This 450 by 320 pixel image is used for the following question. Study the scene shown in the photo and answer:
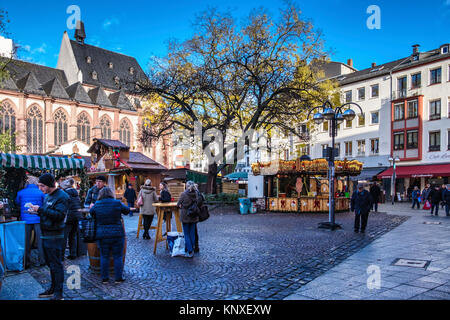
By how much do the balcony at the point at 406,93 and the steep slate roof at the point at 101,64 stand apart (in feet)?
133

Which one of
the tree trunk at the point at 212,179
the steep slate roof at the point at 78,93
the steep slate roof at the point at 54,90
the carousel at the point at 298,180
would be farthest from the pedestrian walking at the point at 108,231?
the steep slate roof at the point at 78,93

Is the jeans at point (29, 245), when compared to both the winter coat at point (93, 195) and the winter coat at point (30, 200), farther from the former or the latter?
the winter coat at point (93, 195)

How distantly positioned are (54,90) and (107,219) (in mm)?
54463

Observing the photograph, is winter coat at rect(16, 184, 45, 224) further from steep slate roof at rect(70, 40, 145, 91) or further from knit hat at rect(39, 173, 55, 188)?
steep slate roof at rect(70, 40, 145, 91)

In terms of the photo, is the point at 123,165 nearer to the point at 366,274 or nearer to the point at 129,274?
the point at 129,274

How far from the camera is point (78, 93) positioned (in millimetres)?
56062

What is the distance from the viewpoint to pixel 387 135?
37812mm

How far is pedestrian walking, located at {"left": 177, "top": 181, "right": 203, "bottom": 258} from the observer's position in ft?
26.2

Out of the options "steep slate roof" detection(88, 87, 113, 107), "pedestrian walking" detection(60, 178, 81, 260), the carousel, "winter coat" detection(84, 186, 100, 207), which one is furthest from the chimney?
A: "pedestrian walking" detection(60, 178, 81, 260)

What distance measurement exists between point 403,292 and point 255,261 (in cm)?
312

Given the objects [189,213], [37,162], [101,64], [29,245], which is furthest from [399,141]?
[101,64]

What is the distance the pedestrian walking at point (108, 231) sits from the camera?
5.84 m

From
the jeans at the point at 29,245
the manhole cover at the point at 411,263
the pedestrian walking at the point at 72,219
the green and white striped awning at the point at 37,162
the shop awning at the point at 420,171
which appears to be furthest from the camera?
the shop awning at the point at 420,171

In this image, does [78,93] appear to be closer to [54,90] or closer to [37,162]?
[54,90]
